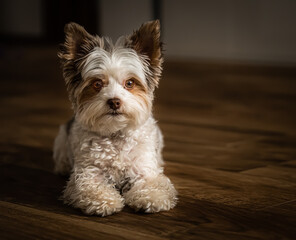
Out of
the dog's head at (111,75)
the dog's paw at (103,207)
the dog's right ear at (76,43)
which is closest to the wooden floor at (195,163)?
the dog's paw at (103,207)

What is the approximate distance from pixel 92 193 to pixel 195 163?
3.31 feet

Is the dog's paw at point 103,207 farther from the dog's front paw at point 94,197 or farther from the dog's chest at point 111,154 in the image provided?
the dog's chest at point 111,154

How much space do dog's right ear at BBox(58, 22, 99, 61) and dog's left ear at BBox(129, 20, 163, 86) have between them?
0.62 ft

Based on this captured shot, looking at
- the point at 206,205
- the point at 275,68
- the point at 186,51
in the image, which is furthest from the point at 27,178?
the point at 186,51

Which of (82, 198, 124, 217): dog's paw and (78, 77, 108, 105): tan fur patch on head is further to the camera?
(78, 77, 108, 105): tan fur patch on head

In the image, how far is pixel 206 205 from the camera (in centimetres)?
266

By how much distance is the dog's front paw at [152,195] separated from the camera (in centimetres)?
253

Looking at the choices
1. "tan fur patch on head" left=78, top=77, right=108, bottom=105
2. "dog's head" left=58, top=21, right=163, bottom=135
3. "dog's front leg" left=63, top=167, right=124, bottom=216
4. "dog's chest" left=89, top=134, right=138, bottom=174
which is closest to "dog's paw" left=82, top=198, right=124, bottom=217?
"dog's front leg" left=63, top=167, right=124, bottom=216

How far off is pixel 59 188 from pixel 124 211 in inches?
22.2

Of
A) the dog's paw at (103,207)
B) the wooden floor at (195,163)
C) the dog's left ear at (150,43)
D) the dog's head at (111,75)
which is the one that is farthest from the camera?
the dog's left ear at (150,43)

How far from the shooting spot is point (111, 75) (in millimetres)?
2611

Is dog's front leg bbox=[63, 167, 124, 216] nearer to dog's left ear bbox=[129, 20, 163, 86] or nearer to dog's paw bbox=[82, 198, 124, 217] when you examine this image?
dog's paw bbox=[82, 198, 124, 217]

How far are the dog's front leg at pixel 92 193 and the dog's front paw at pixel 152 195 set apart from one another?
A: 63 mm

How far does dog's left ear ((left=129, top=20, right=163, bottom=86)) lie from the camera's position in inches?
107
